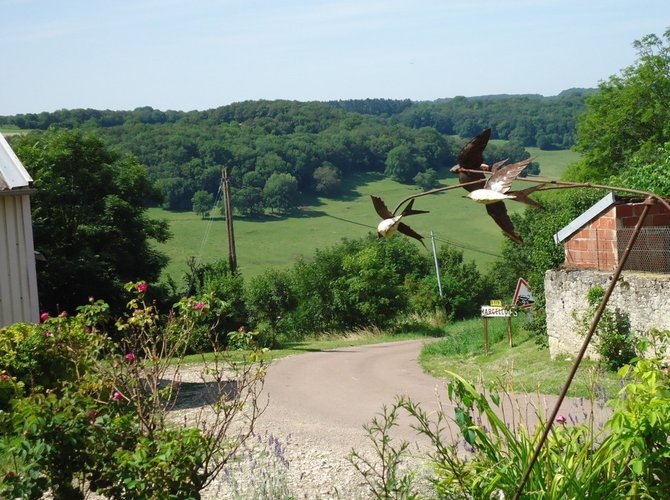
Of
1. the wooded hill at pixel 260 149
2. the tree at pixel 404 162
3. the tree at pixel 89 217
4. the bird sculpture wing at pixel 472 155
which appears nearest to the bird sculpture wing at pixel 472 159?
the bird sculpture wing at pixel 472 155

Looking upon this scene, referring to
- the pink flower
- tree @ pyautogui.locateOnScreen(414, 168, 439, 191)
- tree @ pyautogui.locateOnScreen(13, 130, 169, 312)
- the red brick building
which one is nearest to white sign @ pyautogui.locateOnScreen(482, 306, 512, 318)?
the red brick building

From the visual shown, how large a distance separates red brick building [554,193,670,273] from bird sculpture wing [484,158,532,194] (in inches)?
507

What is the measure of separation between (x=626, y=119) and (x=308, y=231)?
3592 centimetres

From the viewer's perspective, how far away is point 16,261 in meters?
10.8

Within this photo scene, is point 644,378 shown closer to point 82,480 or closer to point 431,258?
point 82,480

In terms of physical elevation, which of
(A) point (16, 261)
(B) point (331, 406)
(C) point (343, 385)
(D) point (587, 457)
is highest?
(A) point (16, 261)

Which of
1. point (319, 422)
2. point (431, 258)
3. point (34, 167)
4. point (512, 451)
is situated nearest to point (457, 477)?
point (512, 451)

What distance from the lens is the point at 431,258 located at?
45625 mm

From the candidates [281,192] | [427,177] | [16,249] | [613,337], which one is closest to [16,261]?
[16,249]

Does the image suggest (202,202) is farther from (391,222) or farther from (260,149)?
(391,222)

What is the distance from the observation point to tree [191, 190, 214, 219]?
6494 centimetres

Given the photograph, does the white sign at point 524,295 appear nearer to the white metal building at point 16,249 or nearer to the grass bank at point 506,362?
the grass bank at point 506,362

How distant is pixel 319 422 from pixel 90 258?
17186mm

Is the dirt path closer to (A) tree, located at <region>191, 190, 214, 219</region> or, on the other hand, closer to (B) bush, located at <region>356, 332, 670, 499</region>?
(B) bush, located at <region>356, 332, 670, 499</region>
